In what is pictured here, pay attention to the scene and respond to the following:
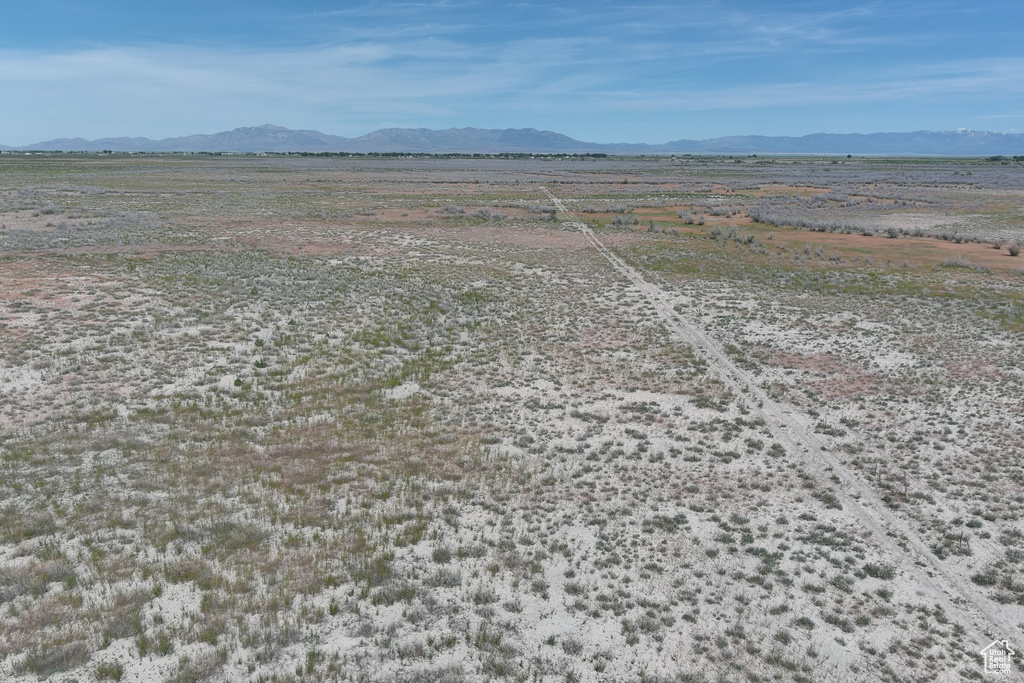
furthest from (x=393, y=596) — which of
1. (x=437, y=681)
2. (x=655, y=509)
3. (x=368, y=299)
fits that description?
(x=368, y=299)

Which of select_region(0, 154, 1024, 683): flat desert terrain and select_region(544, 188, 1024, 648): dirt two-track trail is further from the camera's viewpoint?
select_region(544, 188, 1024, 648): dirt two-track trail

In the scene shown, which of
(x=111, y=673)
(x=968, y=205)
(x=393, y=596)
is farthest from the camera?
(x=968, y=205)

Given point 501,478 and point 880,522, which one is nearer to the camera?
point 880,522

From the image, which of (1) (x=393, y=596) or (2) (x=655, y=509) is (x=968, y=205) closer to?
(2) (x=655, y=509)

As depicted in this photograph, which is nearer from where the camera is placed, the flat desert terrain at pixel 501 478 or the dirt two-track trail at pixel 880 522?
the flat desert terrain at pixel 501 478
